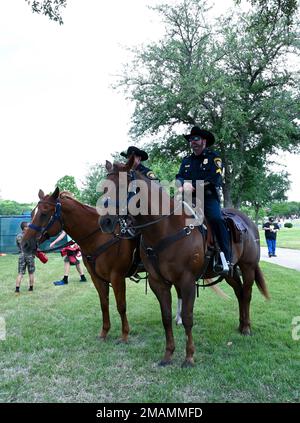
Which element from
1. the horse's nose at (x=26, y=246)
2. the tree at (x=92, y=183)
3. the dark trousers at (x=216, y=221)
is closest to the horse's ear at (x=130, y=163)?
the dark trousers at (x=216, y=221)

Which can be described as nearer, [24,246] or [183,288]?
[183,288]

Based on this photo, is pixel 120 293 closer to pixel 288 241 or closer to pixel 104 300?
pixel 104 300

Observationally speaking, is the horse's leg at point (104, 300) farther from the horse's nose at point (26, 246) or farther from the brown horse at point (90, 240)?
the horse's nose at point (26, 246)

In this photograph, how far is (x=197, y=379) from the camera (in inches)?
179

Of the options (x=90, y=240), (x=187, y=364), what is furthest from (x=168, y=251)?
(x=90, y=240)

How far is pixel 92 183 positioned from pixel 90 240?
51.5m

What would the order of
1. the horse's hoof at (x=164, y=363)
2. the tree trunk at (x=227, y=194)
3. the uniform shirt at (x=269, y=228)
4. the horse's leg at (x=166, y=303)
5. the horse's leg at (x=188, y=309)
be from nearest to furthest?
the horse's leg at (x=188, y=309) → the horse's hoof at (x=164, y=363) → the horse's leg at (x=166, y=303) → the uniform shirt at (x=269, y=228) → the tree trunk at (x=227, y=194)

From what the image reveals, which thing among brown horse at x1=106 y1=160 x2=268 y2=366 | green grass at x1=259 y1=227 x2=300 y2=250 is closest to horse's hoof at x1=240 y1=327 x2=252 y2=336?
brown horse at x1=106 y1=160 x2=268 y2=366

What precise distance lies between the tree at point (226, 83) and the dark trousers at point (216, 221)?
589 inches

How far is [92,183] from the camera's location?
56938 mm

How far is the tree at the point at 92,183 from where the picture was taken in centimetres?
5294
